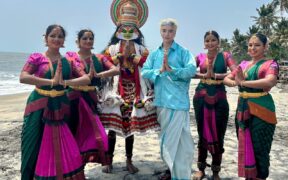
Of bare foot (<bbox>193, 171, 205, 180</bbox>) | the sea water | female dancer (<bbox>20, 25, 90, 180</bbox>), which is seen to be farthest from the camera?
the sea water

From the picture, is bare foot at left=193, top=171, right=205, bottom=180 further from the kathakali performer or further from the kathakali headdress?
the kathakali headdress

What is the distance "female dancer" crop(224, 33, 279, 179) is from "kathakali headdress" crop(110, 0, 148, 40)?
186 centimetres

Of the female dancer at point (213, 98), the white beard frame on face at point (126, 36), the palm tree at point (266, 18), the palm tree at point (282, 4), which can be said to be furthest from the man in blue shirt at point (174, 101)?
the palm tree at point (266, 18)

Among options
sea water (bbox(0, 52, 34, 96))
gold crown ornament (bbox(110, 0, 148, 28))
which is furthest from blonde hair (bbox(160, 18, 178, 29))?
sea water (bbox(0, 52, 34, 96))

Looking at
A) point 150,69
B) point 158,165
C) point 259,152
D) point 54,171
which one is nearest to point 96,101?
point 150,69

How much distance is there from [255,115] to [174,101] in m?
1.11

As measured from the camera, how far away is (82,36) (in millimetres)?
4863

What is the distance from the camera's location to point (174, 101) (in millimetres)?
4711

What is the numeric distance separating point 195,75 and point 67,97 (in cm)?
196

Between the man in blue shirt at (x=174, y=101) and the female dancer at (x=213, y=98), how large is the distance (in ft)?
→ 1.45

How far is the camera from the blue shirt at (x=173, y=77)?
469 cm

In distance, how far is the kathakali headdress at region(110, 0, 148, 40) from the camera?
5340 millimetres

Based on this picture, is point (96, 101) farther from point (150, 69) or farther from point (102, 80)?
point (150, 69)

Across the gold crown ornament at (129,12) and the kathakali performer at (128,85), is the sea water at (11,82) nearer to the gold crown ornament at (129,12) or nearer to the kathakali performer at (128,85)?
the gold crown ornament at (129,12)
